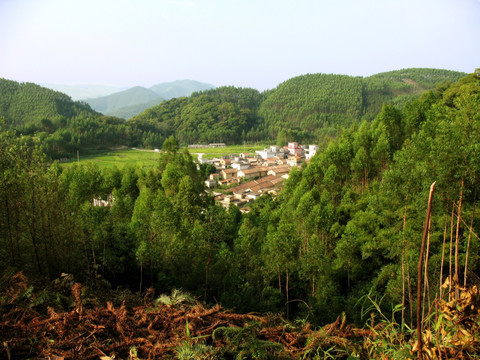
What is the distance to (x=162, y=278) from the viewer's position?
302 inches

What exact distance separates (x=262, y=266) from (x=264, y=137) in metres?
66.9

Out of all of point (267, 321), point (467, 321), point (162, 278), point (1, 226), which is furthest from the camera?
point (162, 278)

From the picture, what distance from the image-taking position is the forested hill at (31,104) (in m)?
62.2

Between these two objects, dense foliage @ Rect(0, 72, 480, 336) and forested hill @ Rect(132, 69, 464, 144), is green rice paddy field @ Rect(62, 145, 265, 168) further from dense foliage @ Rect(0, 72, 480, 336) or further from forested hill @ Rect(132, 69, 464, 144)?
forested hill @ Rect(132, 69, 464, 144)

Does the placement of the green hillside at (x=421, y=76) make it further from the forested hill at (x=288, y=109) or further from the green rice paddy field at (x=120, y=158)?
the green rice paddy field at (x=120, y=158)

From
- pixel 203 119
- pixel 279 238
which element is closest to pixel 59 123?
pixel 203 119

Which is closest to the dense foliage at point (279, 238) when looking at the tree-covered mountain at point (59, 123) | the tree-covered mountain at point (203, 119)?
the tree-covered mountain at point (59, 123)

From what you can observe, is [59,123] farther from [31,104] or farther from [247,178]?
[247,178]

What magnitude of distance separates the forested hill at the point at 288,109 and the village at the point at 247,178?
19948mm

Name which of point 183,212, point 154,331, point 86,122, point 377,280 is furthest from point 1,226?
point 86,122

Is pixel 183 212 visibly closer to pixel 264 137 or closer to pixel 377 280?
pixel 377 280

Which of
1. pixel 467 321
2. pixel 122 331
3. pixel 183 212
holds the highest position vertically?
pixel 467 321

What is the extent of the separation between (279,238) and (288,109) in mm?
83894

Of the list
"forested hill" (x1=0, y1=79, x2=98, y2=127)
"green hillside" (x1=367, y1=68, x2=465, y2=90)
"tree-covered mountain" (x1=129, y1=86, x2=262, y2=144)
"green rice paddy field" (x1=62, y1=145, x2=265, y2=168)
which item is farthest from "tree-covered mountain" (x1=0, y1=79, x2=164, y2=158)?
"green hillside" (x1=367, y1=68, x2=465, y2=90)
